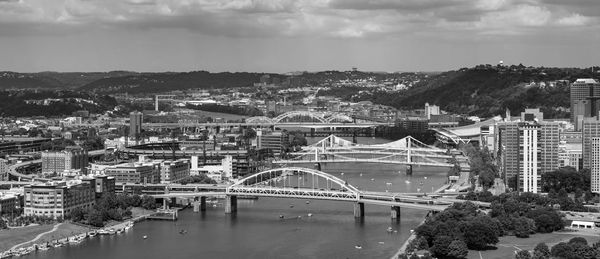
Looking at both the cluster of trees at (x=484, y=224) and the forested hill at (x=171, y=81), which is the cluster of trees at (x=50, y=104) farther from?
the cluster of trees at (x=484, y=224)

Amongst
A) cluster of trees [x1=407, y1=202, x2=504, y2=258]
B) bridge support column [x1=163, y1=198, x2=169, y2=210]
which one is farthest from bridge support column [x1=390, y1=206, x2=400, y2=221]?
bridge support column [x1=163, y1=198, x2=169, y2=210]

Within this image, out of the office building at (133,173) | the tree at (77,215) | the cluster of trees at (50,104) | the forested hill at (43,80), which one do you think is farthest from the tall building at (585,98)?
the forested hill at (43,80)

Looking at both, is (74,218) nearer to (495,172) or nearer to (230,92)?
(495,172)

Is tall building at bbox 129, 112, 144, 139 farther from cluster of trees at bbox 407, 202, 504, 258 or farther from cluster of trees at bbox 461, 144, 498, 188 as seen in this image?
cluster of trees at bbox 407, 202, 504, 258

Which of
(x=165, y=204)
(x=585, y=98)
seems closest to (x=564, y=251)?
(x=165, y=204)

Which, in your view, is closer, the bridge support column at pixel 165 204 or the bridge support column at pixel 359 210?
the bridge support column at pixel 359 210

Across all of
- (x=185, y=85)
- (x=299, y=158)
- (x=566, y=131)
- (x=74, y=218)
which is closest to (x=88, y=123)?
(x=299, y=158)
